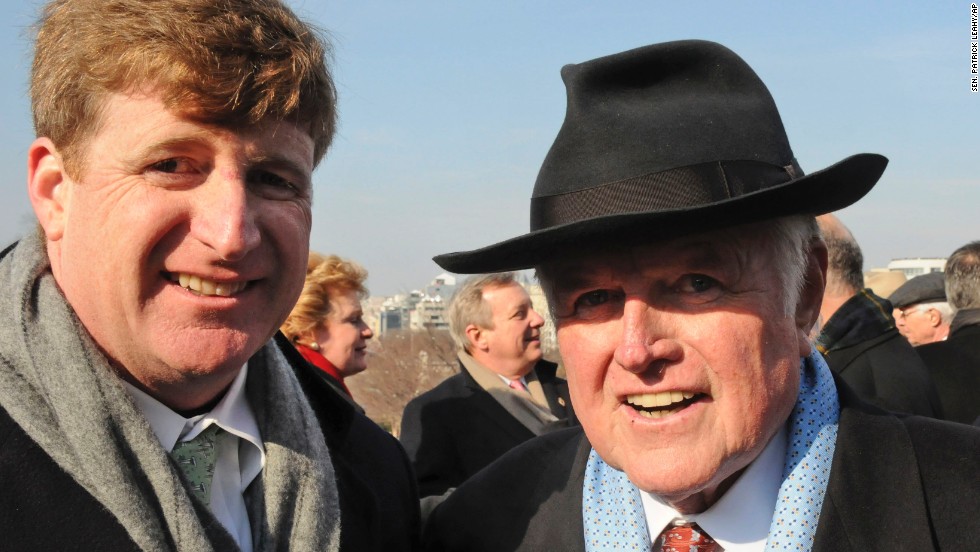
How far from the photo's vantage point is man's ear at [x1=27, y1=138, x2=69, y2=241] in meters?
2.14

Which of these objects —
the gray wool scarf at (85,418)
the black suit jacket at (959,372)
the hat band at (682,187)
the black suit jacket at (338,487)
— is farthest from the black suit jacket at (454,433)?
the hat band at (682,187)

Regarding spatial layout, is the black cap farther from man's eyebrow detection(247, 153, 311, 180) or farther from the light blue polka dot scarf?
man's eyebrow detection(247, 153, 311, 180)

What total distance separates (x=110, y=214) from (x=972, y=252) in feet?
17.5

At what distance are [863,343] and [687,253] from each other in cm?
306

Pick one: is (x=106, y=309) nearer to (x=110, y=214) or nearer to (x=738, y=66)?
(x=110, y=214)

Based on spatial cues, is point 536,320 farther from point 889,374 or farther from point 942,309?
point 942,309

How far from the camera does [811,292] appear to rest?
2379 mm

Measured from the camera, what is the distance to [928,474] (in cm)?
224

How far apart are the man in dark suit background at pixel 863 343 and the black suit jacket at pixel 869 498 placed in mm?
2325

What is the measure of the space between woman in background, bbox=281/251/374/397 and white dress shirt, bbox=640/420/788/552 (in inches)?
152

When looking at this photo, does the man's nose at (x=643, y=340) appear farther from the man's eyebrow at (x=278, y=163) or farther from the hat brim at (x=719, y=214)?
the man's eyebrow at (x=278, y=163)

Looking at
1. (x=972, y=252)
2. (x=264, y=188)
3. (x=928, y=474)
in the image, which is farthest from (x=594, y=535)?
(x=972, y=252)

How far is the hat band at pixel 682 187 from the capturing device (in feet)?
6.93

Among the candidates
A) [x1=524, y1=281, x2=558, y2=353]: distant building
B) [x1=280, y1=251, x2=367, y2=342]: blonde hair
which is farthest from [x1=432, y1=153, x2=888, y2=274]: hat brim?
[x1=280, y1=251, x2=367, y2=342]: blonde hair
